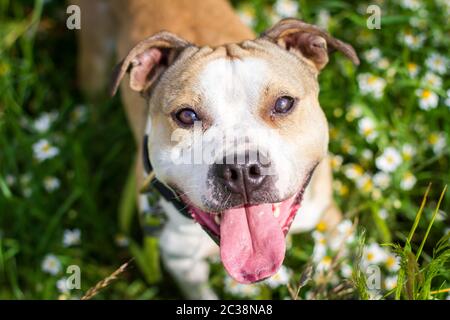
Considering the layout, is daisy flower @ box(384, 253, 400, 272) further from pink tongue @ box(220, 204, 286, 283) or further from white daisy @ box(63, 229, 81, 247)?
white daisy @ box(63, 229, 81, 247)

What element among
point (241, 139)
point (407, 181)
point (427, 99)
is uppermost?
point (241, 139)

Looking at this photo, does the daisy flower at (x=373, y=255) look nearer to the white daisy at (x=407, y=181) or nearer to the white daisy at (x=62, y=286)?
the white daisy at (x=407, y=181)

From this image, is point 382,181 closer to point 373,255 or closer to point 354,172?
point 354,172

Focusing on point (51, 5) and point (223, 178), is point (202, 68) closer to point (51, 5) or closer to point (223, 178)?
point (223, 178)

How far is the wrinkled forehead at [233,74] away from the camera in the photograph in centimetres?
320

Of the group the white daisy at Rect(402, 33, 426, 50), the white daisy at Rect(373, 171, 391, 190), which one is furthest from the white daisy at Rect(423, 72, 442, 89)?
the white daisy at Rect(373, 171, 391, 190)

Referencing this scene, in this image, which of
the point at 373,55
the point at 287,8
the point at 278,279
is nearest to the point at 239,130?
the point at 278,279

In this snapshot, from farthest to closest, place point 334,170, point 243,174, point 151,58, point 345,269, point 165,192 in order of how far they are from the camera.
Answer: point 334,170, point 345,269, point 151,58, point 165,192, point 243,174

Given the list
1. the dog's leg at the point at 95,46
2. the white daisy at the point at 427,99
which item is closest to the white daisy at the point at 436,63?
the white daisy at the point at 427,99

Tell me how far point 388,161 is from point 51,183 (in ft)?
8.05

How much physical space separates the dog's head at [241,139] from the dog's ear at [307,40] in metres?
0.01

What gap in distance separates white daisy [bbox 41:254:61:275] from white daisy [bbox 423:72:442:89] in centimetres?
286

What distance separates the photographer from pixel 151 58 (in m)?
3.66

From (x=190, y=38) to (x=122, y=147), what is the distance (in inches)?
54.4
